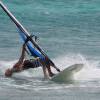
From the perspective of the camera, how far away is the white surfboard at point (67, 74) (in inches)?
814

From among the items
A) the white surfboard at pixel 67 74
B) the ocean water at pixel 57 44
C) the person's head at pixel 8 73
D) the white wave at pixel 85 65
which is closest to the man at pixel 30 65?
the person's head at pixel 8 73

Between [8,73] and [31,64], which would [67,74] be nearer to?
[31,64]

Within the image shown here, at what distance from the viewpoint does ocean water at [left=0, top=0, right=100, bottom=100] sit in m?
Result: 19.2

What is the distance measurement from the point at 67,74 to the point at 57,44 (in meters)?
7.39

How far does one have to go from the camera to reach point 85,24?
35.5 m

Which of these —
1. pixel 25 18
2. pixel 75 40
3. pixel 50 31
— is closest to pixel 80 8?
pixel 25 18

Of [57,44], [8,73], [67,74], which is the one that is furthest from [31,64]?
[57,44]

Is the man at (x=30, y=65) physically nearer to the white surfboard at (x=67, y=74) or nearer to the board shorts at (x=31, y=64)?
the board shorts at (x=31, y=64)

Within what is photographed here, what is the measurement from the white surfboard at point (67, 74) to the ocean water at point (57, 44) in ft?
0.63

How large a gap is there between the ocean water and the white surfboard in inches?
7.6

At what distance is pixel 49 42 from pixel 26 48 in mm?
7132

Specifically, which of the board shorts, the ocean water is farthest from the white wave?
the board shorts

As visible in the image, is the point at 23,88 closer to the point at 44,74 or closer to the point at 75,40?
the point at 44,74

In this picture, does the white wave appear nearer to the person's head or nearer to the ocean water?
the ocean water
